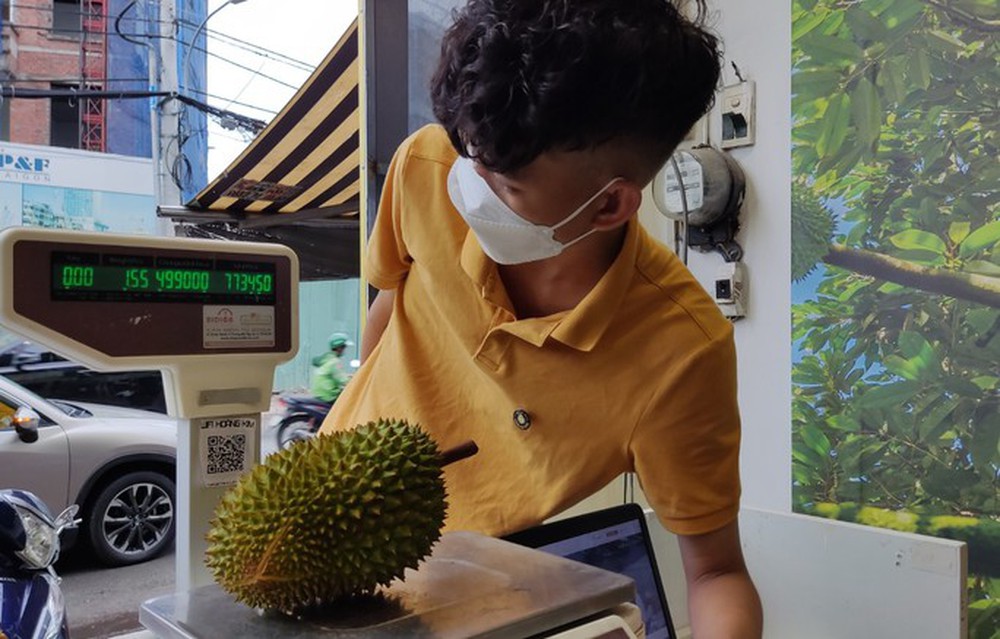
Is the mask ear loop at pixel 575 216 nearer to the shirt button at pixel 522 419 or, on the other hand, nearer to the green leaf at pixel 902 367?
the shirt button at pixel 522 419

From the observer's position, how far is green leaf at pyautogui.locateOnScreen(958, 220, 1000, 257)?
5.31ft

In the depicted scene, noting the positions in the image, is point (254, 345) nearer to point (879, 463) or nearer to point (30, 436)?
point (879, 463)

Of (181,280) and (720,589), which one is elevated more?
(181,280)

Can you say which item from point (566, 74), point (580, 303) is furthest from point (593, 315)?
point (566, 74)

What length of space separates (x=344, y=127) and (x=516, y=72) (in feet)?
8.89

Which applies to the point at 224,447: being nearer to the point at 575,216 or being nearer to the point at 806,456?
the point at 575,216

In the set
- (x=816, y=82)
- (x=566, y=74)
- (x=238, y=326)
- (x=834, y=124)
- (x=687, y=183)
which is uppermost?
(x=816, y=82)

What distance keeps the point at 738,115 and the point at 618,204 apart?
1.34 meters

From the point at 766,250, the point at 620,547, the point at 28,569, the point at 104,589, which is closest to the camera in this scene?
the point at 620,547

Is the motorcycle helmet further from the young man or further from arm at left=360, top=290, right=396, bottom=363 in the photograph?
the young man

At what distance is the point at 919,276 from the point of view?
5.65 feet

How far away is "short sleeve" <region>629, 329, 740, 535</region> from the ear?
0.51 ft

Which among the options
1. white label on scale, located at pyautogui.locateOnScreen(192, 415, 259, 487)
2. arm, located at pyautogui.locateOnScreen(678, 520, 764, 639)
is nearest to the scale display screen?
white label on scale, located at pyautogui.locateOnScreen(192, 415, 259, 487)

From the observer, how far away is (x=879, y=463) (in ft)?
5.88
